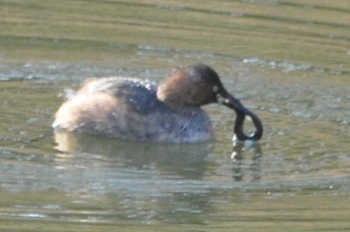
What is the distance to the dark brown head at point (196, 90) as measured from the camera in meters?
11.4

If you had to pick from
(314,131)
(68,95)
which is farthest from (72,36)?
(314,131)

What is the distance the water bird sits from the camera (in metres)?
11.1

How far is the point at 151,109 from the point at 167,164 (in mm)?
1012

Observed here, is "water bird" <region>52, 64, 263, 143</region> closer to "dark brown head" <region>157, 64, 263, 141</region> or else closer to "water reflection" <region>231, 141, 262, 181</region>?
"dark brown head" <region>157, 64, 263, 141</region>

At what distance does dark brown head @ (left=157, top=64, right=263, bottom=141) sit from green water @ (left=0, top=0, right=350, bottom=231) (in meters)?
0.30

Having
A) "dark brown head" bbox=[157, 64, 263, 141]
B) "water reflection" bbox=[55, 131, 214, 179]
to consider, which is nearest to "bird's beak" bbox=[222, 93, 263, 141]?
"dark brown head" bbox=[157, 64, 263, 141]

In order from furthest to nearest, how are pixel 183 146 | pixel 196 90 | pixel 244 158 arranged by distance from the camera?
pixel 196 90, pixel 183 146, pixel 244 158

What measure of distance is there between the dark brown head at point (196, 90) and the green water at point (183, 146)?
0.98ft

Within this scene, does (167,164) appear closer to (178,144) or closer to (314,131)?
(178,144)

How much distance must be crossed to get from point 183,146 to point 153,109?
43cm

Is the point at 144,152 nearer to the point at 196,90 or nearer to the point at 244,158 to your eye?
the point at 244,158

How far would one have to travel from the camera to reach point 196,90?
11.5m

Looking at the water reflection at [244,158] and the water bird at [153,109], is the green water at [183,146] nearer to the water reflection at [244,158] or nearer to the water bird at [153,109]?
the water reflection at [244,158]

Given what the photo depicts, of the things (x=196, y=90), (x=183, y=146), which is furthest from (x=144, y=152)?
(x=196, y=90)
